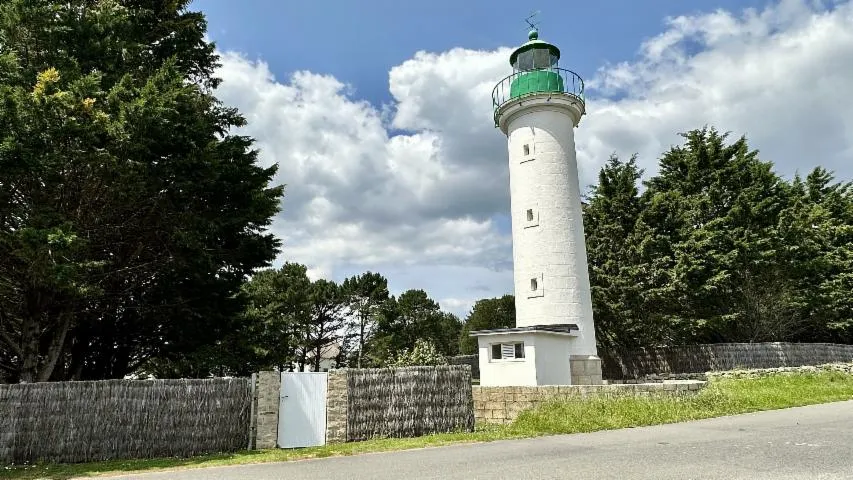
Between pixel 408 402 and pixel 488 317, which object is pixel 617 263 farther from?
pixel 488 317

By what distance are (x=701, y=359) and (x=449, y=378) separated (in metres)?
15.4

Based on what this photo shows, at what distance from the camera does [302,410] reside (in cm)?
1199

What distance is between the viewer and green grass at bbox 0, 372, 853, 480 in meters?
9.80

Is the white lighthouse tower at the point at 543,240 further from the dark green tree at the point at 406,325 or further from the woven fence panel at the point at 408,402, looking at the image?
the dark green tree at the point at 406,325

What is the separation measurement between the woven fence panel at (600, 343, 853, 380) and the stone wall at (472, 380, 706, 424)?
9288 mm

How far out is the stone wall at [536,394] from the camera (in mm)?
13734

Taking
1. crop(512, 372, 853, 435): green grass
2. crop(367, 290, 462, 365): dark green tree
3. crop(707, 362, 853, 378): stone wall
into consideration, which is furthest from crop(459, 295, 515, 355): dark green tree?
crop(512, 372, 853, 435): green grass

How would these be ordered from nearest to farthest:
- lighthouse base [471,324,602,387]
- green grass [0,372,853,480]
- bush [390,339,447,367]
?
green grass [0,372,853,480] → lighthouse base [471,324,602,387] → bush [390,339,447,367]

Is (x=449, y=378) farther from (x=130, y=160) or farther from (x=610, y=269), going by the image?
(x=610, y=269)

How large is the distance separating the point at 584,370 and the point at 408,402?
9055 mm

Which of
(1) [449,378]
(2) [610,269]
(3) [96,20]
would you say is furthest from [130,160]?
(2) [610,269]

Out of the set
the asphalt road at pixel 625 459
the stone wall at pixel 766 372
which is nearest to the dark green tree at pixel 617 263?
the stone wall at pixel 766 372

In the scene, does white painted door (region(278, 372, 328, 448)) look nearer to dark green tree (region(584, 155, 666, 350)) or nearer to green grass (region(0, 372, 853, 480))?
green grass (region(0, 372, 853, 480))

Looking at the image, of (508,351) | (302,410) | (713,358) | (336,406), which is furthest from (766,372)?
(302,410)
